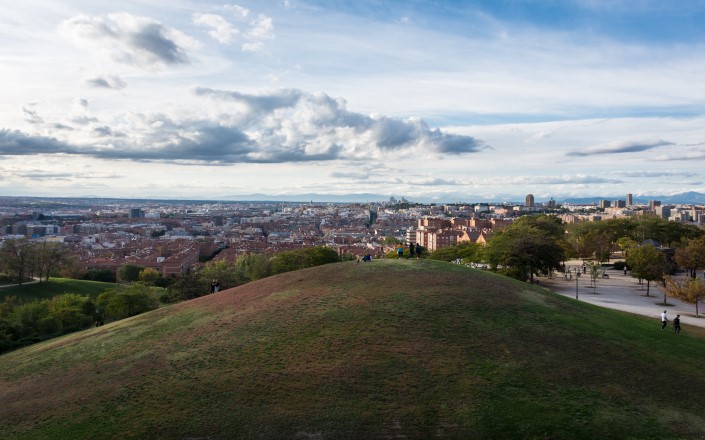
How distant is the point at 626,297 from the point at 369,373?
132 ft

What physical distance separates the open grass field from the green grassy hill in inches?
1700

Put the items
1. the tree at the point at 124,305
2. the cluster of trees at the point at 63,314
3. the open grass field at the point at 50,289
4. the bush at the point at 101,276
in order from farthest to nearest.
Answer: the bush at the point at 101,276
the open grass field at the point at 50,289
the tree at the point at 124,305
the cluster of trees at the point at 63,314

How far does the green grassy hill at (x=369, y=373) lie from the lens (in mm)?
15898

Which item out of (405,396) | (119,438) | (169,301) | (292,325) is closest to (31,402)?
(119,438)

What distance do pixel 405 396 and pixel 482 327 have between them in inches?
272

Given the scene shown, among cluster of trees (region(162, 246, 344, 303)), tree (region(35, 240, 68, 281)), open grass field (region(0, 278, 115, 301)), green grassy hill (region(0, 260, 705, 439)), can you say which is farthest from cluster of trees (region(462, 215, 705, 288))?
tree (region(35, 240, 68, 281))

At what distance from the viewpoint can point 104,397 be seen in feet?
59.1

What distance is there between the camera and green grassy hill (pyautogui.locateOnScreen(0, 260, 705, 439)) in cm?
1590

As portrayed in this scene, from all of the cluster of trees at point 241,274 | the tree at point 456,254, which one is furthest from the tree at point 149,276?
the tree at point 456,254

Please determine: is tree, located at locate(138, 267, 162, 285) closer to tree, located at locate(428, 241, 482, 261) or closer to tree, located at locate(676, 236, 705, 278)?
tree, located at locate(428, 241, 482, 261)

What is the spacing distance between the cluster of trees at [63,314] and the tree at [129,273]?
40.5 meters

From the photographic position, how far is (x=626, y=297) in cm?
4878

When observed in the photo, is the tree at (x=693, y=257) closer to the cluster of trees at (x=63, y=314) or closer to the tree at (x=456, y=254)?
the tree at (x=456, y=254)

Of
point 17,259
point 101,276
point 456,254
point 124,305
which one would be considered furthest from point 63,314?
point 101,276
